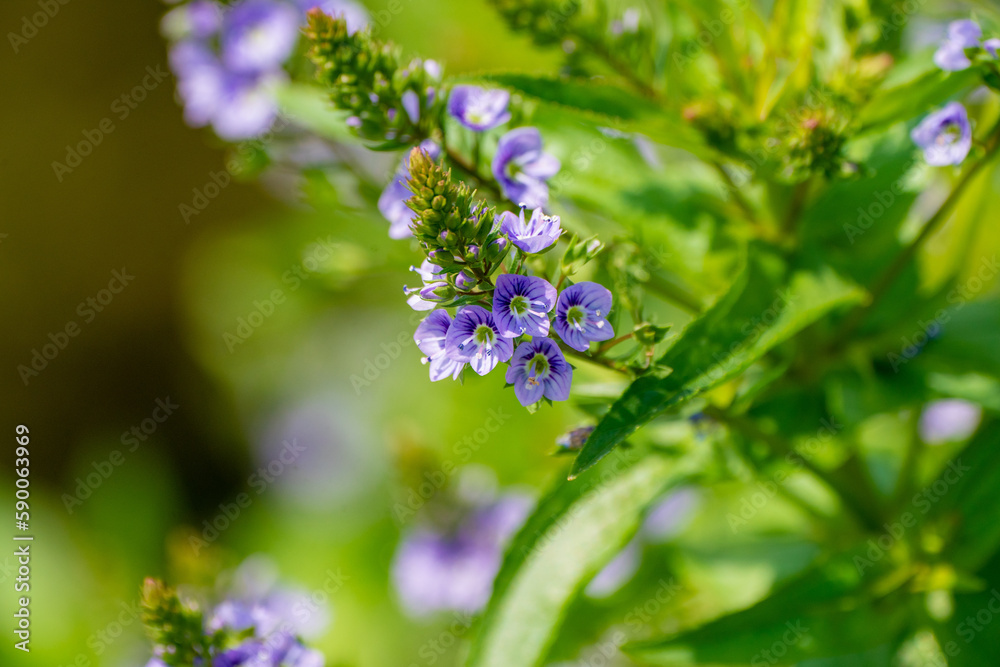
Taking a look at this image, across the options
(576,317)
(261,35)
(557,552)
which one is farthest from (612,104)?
(261,35)

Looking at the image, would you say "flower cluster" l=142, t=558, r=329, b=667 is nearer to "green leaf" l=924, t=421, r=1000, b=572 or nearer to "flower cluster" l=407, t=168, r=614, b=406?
"flower cluster" l=407, t=168, r=614, b=406

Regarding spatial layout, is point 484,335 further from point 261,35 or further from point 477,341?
point 261,35

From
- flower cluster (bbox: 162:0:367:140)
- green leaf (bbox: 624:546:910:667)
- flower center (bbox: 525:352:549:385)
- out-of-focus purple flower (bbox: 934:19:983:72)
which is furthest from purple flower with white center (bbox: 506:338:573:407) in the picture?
flower cluster (bbox: 162:0:367:140)

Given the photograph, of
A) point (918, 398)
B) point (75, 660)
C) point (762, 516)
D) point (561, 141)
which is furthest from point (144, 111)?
point (918, 398)

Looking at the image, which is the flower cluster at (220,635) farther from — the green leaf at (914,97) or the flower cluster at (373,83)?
the green leaf at (914,97)

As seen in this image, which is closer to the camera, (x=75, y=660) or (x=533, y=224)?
(x=533, y=224)

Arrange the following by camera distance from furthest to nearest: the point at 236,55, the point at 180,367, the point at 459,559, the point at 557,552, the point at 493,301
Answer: the point at 180,367
the point at 459,559
the point at 236,55
the point at 557,552
the point at 493,301

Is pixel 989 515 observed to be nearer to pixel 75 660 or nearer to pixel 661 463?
pixel 661 463
